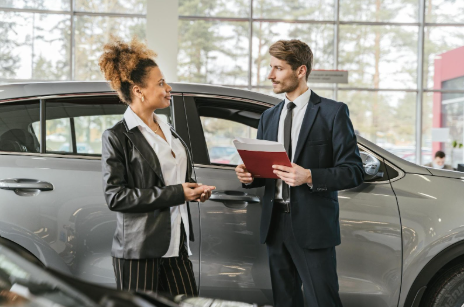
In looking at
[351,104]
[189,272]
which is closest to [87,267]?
[189,272]

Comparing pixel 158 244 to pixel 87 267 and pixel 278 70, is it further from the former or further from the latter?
pixel 278 70

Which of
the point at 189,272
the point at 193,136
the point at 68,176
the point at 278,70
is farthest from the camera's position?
the point at 193,136

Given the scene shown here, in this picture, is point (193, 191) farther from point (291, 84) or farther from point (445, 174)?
point (445, 174)

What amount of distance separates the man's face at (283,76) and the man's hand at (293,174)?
1.26 ft

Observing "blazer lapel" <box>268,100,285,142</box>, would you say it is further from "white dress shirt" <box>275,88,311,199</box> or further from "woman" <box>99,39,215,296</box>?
"woman" <box>99,39,215,296</box>

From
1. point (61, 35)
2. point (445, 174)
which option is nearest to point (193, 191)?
point (445, 174)

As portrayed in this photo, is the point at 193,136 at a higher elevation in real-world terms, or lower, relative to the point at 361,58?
lower

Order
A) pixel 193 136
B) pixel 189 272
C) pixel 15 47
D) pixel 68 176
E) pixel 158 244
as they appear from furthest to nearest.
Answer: pixel 15 47 → pixel 193 136 → pixel 68 176 → pixel 189 272 → pixel 158 244

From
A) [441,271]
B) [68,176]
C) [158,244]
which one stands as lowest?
[441,271]

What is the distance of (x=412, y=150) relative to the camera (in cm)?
980

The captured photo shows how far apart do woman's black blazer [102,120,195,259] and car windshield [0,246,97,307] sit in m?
0.61

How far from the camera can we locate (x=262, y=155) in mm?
1852

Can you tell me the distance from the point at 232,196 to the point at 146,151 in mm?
651

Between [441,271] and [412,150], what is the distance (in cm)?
785
